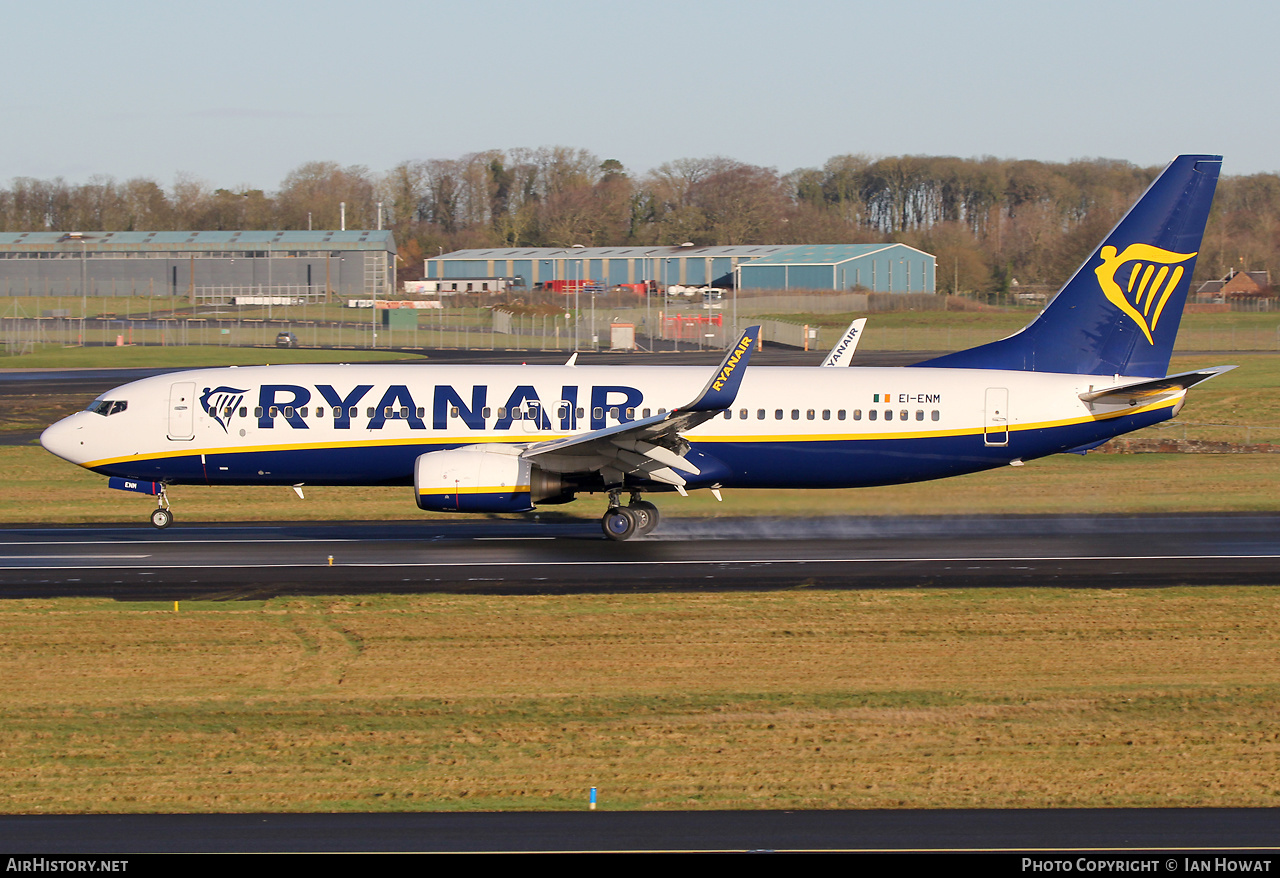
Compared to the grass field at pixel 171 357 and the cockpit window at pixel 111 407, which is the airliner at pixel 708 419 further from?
the grass field at pixel 171 357

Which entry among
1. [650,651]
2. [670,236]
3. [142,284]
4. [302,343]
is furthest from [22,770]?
[670,236]

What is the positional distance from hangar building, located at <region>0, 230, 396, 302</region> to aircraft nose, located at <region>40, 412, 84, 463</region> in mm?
129949

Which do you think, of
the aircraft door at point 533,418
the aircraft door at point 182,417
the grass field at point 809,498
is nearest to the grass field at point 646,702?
the aircraft door at point 533,418

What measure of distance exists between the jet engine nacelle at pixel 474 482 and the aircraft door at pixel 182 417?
591cm

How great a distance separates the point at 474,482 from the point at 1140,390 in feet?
49.7

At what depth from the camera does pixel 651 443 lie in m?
28.5

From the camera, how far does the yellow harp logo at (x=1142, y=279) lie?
30.0m

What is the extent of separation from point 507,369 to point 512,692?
1395 cm

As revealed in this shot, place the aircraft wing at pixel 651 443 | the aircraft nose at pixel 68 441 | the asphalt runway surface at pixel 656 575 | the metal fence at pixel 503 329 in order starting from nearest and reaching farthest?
the asphalt runway surface at pixel 656 575
the aircraft wing at pixel 651 443
the aircraft nose at pixel 68 441
the metal fence at pixel 503 329

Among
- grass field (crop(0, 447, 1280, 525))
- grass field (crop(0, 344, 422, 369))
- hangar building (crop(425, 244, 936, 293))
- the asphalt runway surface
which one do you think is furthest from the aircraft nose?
hangar building (crop(425, 244, 936, 293))

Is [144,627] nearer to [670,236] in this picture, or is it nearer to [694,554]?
[694,554]

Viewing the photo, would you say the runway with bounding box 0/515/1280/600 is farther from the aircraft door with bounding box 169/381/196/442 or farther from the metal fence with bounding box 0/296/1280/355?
the metal fence with bounding box 0/296/1280/355

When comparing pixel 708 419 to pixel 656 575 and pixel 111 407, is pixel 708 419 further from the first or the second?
pixel 111 407

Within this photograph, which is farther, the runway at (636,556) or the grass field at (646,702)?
the runway at (636,556)
